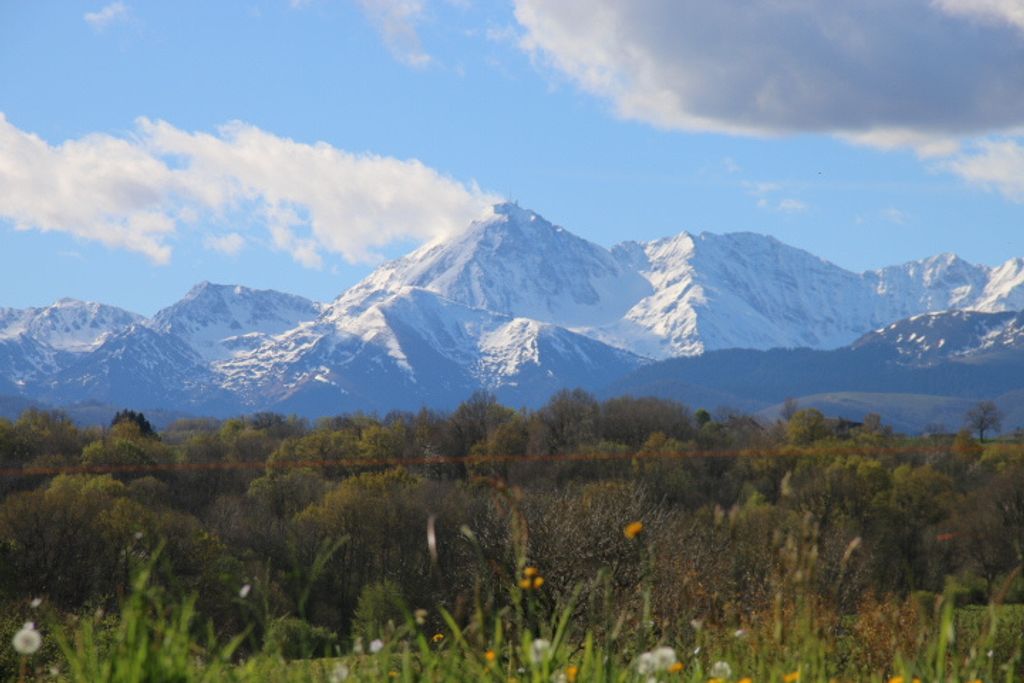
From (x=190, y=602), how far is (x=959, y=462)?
113526mm

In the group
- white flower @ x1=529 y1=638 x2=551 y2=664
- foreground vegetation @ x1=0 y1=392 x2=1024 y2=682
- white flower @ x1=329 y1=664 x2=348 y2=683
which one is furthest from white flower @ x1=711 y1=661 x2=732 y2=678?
white flower @ x1=329 y1=664 x2=348 y2=683

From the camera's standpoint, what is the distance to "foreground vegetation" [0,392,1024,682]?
645 centimetres

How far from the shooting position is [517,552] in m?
6.33

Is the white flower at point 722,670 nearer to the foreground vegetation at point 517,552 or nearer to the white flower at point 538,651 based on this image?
the foreground vegetation at point 517,552

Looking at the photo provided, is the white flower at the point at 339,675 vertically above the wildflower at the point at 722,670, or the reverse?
the white flower at the point at 339,675

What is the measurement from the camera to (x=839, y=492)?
286 feet

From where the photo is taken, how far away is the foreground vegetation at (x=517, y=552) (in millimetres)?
6449

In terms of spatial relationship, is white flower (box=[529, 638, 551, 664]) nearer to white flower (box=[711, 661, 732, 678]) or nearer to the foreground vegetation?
the foreground vegetation

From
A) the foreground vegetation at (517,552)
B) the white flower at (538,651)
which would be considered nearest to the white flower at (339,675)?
the foreground vegetation at (517,552)

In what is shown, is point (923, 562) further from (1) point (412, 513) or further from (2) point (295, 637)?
(2) point (295, 637)

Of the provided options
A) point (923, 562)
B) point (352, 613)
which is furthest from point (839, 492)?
point (352, 613)

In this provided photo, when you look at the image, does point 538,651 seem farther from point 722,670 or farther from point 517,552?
point 722,670

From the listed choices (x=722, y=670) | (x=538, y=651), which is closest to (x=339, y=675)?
(x=538, y=651)

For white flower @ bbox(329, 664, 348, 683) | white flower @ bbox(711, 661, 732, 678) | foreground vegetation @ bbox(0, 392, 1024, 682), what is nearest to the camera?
white flower @ bbox(329, 664, 348, 683)
